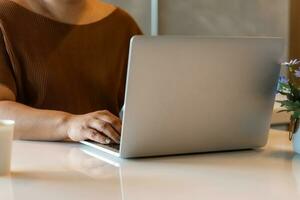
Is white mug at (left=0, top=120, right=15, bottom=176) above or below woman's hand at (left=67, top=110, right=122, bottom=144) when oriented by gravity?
above

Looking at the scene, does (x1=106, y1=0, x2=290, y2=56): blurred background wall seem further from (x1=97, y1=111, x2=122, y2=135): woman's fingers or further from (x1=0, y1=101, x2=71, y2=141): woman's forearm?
(x1=97, y1=111, x2=122, y2=135): woman's fingers

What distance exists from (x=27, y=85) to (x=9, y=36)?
0.14 metres

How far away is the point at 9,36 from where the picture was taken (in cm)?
156

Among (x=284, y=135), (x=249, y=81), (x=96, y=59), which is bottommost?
(x=284, y=135)

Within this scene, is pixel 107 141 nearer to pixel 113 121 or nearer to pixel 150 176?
pixel 113 121

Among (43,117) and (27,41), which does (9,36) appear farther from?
(43,117)

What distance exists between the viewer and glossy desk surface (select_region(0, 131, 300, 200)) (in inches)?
32.5

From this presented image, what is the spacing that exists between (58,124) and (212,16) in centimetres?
148

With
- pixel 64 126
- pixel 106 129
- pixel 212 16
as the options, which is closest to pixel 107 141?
pixel 106 129

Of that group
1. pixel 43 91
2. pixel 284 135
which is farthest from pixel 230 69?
pixel 43 91

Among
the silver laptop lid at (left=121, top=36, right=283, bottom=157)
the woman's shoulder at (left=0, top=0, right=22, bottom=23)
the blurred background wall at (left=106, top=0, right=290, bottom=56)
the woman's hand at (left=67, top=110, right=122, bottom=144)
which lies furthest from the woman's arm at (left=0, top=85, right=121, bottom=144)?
the blurred background wall at (left=106, top=0, right=290, bottom=56)

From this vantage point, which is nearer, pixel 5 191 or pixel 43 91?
pixel 5 191

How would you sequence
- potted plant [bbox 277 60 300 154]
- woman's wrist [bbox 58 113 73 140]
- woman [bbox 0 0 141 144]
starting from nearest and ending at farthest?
potted plant [bbox 277 60 300 154] → woman's wrist [bbox 58 113 73 140] → woman [bbox 0 0 141 144]

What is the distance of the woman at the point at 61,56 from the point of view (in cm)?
156
